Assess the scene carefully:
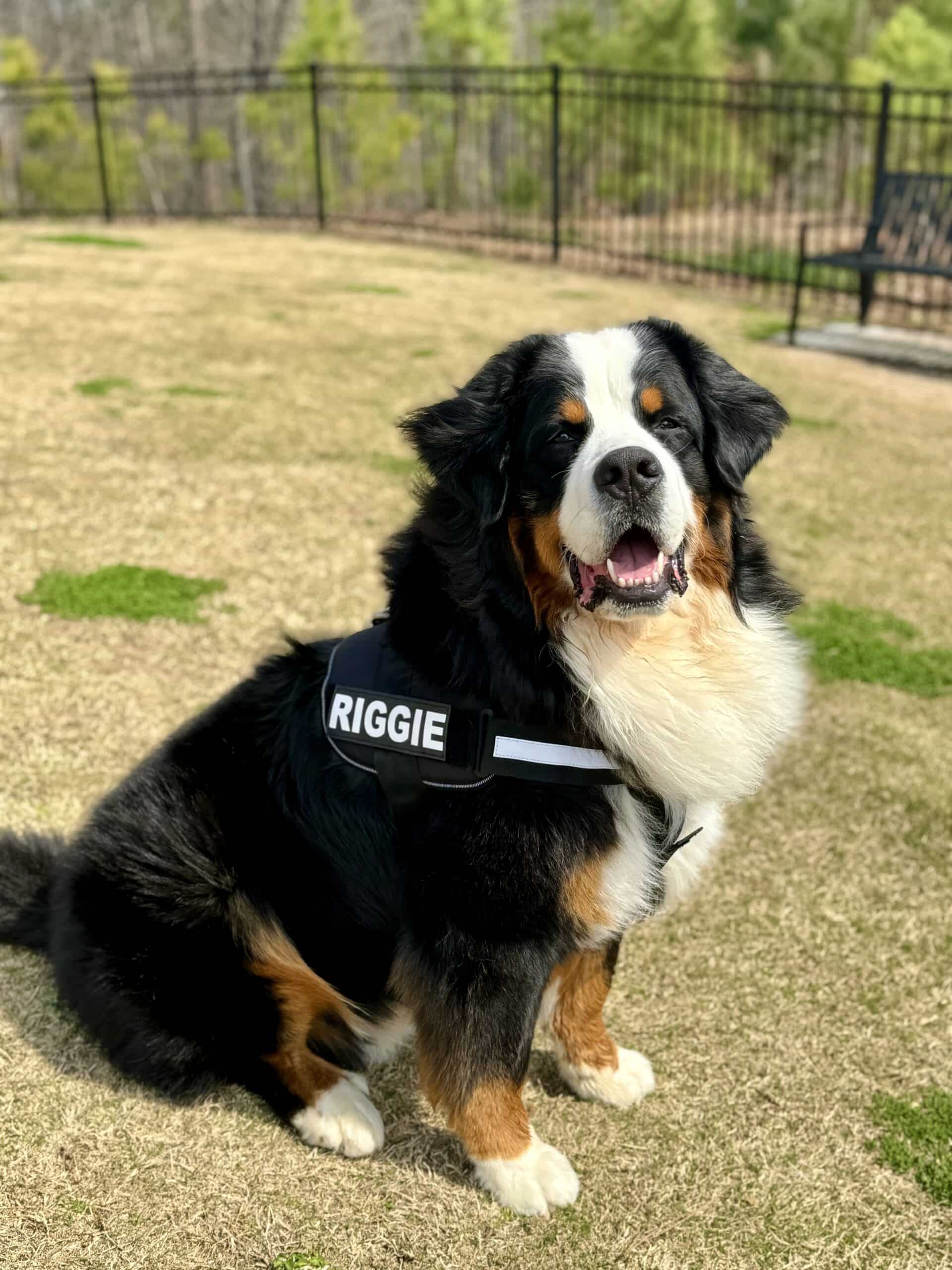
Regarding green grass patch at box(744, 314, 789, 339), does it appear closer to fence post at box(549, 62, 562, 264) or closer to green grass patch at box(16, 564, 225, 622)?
fence post at box(549, 62, 562, 264)

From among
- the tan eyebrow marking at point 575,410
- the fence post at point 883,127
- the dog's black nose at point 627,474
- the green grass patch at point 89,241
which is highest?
the fence post at point 883,127

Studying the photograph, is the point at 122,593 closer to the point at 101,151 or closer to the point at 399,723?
the point at 399,723

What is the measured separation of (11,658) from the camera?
4.50 m

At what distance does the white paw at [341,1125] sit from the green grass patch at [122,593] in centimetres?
266

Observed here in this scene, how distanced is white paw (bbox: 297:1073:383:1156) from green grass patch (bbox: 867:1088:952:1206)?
1206 mm

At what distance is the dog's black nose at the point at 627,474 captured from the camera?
2221 mm

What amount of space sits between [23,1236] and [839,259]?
9.74 m

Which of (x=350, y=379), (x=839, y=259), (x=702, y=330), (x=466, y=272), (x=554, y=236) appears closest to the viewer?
(x=350, y=379)

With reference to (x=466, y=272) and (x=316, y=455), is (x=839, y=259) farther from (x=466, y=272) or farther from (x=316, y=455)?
(x=316, y=455)

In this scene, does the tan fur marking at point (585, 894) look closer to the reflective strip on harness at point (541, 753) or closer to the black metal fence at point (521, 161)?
the reflective strip on harness at point (541, 753)

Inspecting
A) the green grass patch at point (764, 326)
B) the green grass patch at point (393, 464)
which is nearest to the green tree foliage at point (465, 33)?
the green grass patch at point (764, 326)

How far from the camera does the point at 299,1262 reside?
2.34 meters

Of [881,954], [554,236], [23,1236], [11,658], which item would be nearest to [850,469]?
[881,954]

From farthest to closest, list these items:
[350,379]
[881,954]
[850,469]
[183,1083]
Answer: [350,379], [850,469], [881,954], [183,1083]
